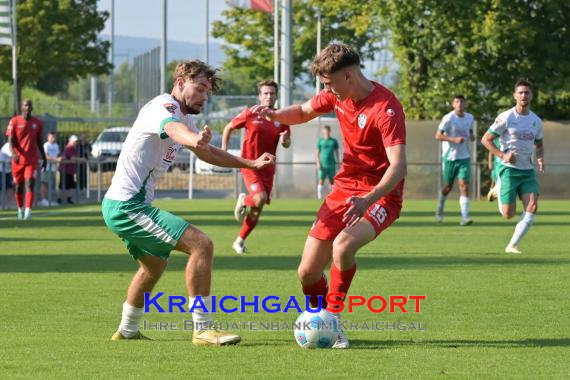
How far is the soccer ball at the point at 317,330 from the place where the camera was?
29.8 ft

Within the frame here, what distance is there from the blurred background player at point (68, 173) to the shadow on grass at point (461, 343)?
2756cm

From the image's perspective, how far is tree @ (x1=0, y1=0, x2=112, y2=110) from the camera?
58.1m

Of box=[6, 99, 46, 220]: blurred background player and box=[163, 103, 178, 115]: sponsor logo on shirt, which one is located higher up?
box=[163, 103, 178, 115]: sponsor logo on shirt

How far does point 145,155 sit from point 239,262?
7.43m

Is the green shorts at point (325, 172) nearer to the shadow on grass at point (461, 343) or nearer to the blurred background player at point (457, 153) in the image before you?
the blurred background player at point (457, 153)

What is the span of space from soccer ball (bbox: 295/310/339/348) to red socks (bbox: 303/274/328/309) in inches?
14.9

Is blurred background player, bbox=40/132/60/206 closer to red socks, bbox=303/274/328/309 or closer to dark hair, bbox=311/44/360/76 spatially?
red socks, bbox=303/274/328/309

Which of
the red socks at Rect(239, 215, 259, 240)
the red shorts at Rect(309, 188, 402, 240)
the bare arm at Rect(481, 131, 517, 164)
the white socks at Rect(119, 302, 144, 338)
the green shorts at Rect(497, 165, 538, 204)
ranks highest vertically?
the bare arm at Rect(481, 131, 517, 164)

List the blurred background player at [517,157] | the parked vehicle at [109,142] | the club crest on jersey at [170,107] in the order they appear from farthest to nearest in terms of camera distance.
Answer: the parked vehicle at [109,142] → the blurred background player at [517,157] → the club crest on jersey at [170,107]

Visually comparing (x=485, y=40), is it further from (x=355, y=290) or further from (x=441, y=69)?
(x=355, y=290)

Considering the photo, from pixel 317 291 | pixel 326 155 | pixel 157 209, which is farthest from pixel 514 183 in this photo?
pixel 326 155

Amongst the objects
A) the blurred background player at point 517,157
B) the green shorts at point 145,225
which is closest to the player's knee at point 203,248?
the green shorts at point 145,225

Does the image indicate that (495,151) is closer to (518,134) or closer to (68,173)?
(518,134)

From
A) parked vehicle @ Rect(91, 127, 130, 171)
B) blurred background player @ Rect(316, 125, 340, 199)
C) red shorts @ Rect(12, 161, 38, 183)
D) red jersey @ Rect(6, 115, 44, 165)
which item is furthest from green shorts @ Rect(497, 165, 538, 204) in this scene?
parked vehicle @ Rect(91, 127, 130, 171)
